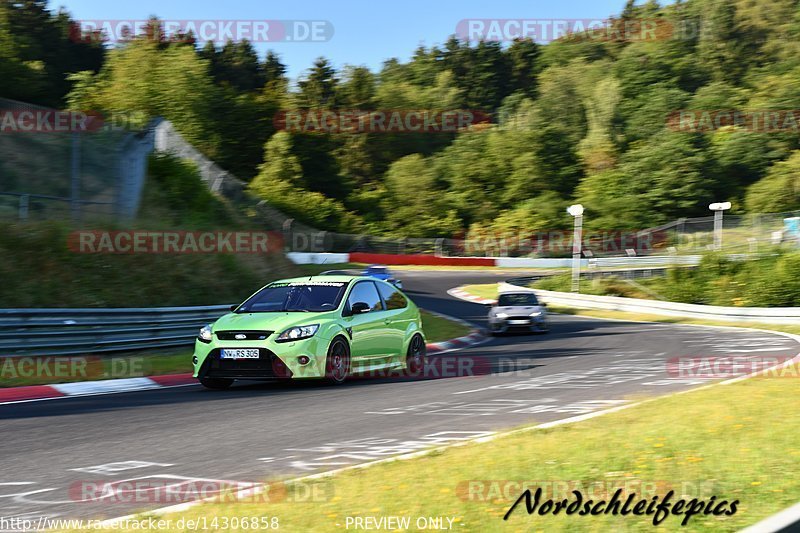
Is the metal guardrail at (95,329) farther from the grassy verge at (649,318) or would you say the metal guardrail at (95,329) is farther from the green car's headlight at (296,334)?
the grassy verge at (649,318)

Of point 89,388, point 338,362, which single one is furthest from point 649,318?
point 89,388

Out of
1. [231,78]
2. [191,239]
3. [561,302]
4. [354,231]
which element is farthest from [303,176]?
[191,239]

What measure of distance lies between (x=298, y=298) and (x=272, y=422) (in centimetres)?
388

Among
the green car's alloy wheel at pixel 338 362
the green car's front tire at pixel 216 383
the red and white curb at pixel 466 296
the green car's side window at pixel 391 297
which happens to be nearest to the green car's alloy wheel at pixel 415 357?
the green car's side window at pixel 391 297

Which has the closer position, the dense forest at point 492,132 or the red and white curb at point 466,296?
the red and white curb at point 466,296

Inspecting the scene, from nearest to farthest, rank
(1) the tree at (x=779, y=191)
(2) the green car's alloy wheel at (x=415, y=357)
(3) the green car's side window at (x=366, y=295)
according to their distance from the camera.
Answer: (3) the green car's side window at (x=366, y=295) < (2) the green car's alloy wheel at (x=415, y=357) < (1) the tree at (x=779, y=191)

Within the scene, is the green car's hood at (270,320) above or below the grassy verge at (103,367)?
above

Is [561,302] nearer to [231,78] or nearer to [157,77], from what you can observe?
[157,77]

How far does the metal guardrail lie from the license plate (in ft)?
12.9

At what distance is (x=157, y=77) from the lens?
2675 inches

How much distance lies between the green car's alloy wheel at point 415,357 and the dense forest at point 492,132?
49544mm

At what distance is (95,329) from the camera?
48.1ft

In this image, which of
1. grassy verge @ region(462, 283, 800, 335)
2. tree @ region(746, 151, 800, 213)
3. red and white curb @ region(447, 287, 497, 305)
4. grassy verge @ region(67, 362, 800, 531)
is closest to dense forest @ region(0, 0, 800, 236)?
tree @ region(746, 151, 800, 213)

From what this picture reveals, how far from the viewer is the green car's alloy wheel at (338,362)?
39.2 ft
